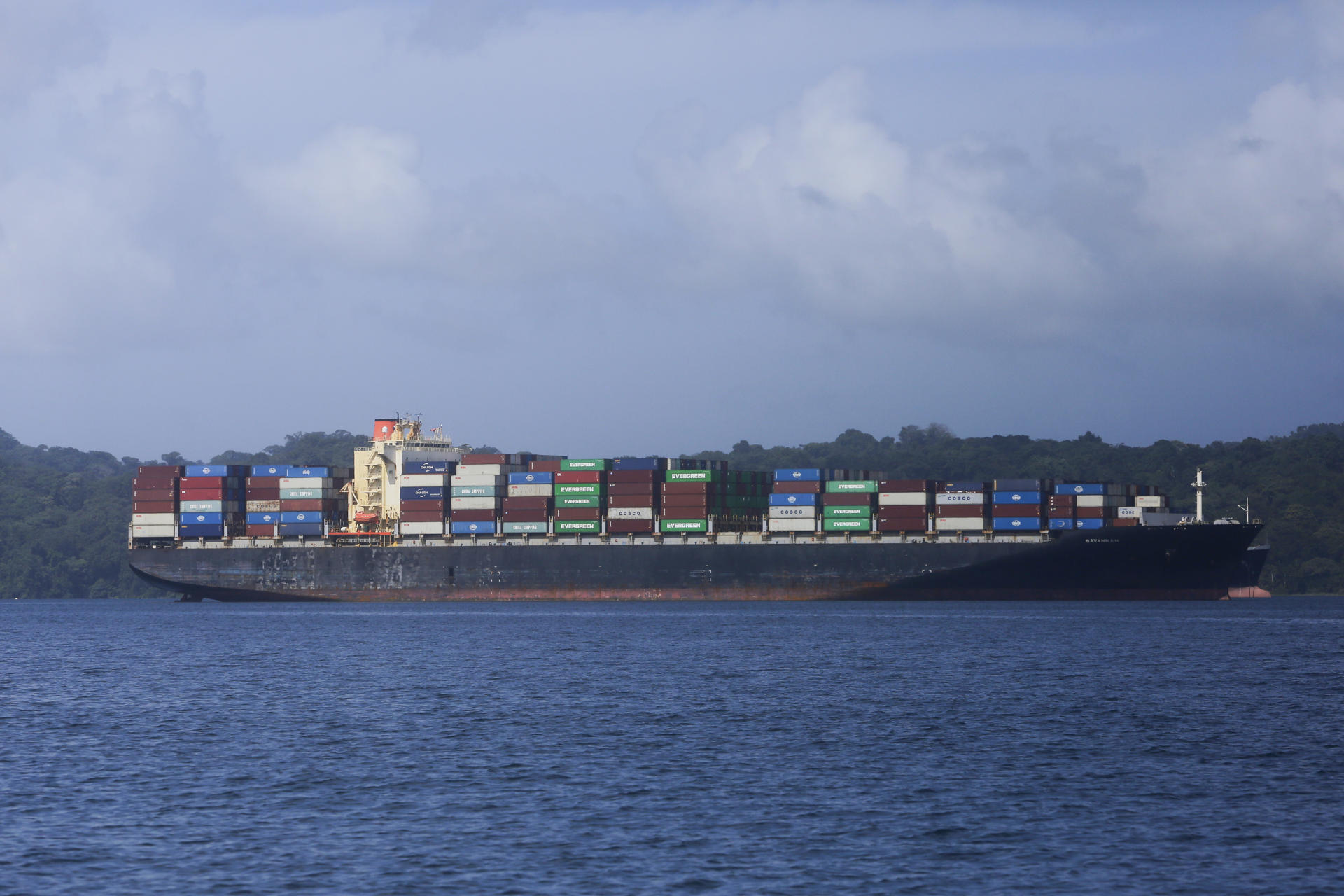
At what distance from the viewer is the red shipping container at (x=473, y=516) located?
3942 inches

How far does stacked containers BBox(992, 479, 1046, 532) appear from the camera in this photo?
295ft

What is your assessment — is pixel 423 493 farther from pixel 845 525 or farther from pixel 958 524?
pixel 958 524

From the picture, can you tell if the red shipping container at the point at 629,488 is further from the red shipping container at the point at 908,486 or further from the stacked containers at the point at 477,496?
the red shipping container at the point at 908,486

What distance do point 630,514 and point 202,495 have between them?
109 feet

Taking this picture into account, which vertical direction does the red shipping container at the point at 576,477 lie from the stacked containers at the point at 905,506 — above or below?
above

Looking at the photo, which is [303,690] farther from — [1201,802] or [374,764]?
[1201,802]

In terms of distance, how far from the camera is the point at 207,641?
232 ft

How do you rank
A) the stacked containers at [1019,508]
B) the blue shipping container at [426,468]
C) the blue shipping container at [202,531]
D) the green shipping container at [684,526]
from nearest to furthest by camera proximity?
the stacked containers at [1019,508] → the green shipping container at [684,526] → the blue shipping container at [426,468] → the blue shipping container at [202,531]

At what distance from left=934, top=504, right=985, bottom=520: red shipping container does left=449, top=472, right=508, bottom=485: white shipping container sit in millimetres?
31107

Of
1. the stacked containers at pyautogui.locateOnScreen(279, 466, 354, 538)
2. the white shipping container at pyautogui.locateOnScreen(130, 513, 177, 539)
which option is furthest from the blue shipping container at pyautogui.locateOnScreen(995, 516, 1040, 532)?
the white shipping container at pyautogui.locateOnScreen(130, 513, 177, 539)

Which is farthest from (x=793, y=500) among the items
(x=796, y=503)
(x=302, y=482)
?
(x=302, y=482)

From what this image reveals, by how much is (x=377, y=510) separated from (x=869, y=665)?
58992 mm

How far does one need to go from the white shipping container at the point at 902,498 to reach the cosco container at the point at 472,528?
27737 millimetres

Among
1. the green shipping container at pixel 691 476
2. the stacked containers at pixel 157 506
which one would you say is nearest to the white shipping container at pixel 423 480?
the green shipping container at pixel 691 476
